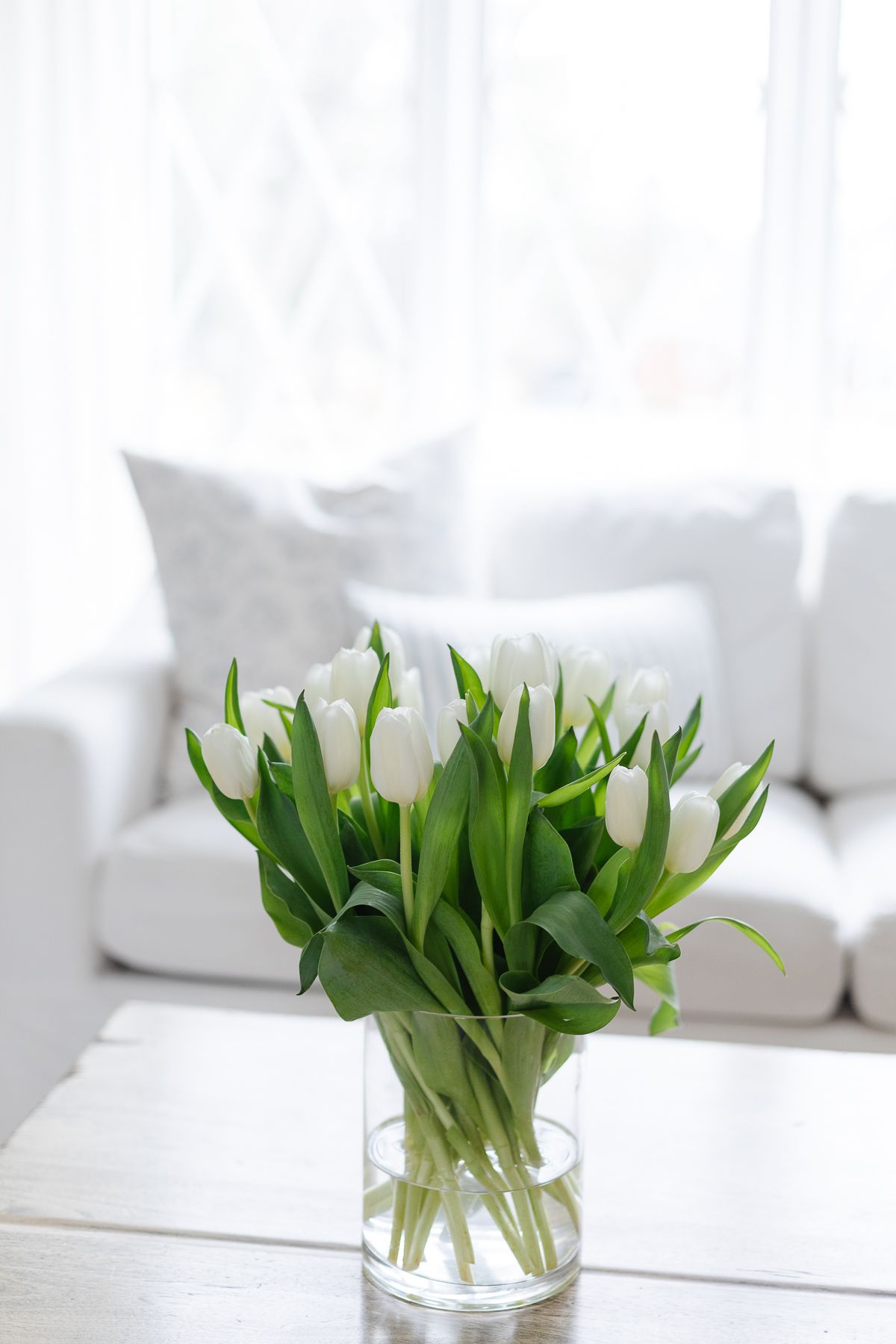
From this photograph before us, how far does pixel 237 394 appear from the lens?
2920mm

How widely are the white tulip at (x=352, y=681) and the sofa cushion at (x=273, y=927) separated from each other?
3.28 ft

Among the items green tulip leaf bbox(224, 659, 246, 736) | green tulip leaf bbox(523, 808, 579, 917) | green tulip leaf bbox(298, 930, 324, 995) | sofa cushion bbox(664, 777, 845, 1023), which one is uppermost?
green tulip leaf bbox(224, 659, 246, 736)

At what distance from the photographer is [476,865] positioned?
0.73 m

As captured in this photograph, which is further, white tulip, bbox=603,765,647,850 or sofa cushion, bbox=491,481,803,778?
sofa cushion, bbox=491,481,803,778

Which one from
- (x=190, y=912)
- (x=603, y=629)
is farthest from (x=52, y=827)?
(x=603, y=629)

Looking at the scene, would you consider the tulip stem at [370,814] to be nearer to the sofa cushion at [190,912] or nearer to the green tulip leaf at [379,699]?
the green tulip leaf at [379,699]

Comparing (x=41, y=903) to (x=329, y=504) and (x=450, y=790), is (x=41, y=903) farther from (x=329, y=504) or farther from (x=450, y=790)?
(x=450, y=790)

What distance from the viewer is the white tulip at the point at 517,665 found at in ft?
2.30

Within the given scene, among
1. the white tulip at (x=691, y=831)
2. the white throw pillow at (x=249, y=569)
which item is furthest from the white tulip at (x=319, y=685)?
the white throw pillow at (x=249, y=569)

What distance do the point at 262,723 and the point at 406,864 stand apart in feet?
0.50

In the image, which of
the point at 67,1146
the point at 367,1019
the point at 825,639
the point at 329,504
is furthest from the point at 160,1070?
the point at 825,639

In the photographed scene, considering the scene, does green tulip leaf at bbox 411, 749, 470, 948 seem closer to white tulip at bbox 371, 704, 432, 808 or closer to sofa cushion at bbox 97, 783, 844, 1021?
white tulip at bbox 371, 704, 432, 808

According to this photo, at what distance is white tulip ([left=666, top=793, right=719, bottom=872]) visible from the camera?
70cm

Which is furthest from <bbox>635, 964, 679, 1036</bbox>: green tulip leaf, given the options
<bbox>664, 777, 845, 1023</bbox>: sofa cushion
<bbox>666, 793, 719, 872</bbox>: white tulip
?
<bbox>664, 777, 845, 1023</bbox>: sofa cushion
